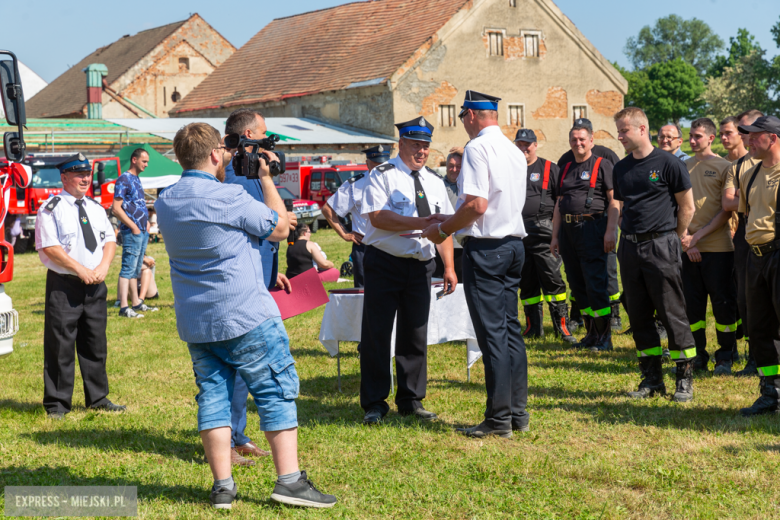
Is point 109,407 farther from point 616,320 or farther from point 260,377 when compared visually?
point 616,320

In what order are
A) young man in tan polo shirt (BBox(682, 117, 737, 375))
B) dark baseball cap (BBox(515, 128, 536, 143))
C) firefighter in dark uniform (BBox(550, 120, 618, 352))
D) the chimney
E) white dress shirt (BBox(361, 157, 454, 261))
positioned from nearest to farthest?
white dress shirt (BBox(361, 157, 454, 261)) → young man in tan polo shirt (BBox(682, 117, 737, 375)) → firefighter in dark uniform (BBox(550, 120, 618, 352)) → dark baseball cap (BBox(515, 128, 536, 143)) → the chimney

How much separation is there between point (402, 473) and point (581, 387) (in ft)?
8.49

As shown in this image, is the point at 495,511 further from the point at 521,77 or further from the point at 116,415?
the point at 521,77

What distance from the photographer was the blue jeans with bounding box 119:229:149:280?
1080cm

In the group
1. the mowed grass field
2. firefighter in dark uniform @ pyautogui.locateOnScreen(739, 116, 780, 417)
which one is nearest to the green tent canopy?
the mowed grass field

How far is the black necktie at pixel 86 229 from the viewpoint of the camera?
243 inches

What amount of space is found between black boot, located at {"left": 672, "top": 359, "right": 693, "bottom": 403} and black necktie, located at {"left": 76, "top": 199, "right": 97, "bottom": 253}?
15.7 feet

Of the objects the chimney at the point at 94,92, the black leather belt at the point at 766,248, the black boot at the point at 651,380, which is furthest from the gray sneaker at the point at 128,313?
the chimney at the point at 94,92

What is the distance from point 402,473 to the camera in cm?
475

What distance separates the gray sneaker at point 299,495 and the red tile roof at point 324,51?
95.2 feet

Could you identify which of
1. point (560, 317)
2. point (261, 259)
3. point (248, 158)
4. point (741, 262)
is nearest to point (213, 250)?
point (248, 158)

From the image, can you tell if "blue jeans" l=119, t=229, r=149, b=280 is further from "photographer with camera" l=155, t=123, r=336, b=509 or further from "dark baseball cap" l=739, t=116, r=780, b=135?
"dark baseball cap" l=739, t=116, r=780, b=135

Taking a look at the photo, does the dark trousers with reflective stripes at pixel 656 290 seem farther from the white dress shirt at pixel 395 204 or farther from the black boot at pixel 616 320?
the black boot at pixel 616 320

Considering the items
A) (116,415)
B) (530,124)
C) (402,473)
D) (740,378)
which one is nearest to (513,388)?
(402,473)
